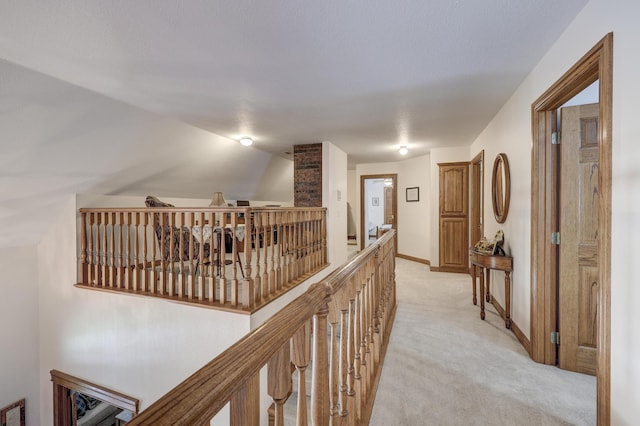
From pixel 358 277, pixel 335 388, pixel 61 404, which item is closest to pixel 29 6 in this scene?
pixel 358 277

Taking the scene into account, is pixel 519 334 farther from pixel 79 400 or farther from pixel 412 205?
pixel 79 400

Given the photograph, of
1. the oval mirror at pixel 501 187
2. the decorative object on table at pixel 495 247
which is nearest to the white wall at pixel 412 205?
the oval mirror at pixel 501 187

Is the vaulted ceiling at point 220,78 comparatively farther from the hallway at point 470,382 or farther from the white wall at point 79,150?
the hallway at point 470,382

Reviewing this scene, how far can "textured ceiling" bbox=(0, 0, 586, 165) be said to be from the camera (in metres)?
1.58

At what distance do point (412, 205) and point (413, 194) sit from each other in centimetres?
25

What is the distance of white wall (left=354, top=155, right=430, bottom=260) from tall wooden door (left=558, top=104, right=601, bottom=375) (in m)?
3.46

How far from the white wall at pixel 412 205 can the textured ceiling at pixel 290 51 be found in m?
2.86

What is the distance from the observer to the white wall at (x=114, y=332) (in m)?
2.70

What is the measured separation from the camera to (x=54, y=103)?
8.34ft

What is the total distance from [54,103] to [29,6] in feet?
4.31

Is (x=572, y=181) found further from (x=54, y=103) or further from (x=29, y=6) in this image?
(x=54, y=103)

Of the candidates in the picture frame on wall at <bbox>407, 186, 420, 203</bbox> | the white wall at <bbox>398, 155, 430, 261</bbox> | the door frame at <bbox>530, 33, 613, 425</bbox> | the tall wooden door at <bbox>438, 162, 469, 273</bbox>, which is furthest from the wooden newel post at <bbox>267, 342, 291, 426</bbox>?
the picture frame on wall at <bbox>407, 186, 420, 203</bbox>

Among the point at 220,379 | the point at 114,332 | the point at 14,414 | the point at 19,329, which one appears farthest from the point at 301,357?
the point at 14,414

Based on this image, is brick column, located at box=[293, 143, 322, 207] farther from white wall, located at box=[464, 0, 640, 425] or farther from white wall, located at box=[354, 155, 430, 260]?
white wall, located at box=[464, 0, 640, 425]
